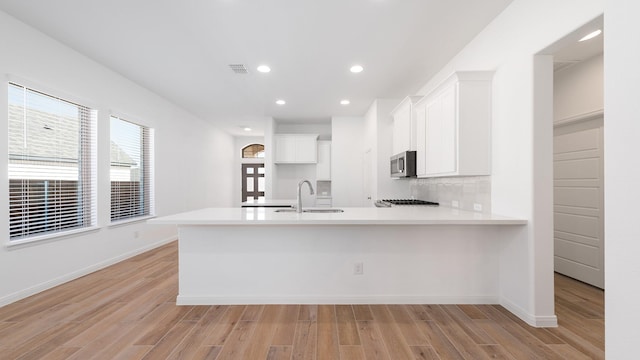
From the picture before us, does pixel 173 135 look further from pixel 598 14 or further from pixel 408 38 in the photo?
pixel 598 14

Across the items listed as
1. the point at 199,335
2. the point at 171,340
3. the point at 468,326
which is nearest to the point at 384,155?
the point at 468,326

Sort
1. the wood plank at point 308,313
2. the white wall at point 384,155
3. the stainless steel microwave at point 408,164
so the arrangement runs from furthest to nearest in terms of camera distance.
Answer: the white wall at point 384,155 → the stainless steel microwave at point 408,164 → the wood plank at point 308,313

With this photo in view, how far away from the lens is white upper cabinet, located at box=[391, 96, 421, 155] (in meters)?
3.85

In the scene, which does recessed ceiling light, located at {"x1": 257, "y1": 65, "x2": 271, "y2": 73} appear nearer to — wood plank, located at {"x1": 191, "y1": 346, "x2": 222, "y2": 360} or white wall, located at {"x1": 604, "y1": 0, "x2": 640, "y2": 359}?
wood plank, located at {"x1": 191, "y1": 346, "x2": 222, "y2": 360}

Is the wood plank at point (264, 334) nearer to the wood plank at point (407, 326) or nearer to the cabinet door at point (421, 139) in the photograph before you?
the wood plank at point (407, 326)

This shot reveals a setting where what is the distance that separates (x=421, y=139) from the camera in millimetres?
3594

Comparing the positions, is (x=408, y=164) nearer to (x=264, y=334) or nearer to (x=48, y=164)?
(x=264, y=334)

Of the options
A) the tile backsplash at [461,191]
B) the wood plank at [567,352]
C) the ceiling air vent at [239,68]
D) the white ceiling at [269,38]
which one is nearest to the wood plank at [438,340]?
the wood plank at [567,352]

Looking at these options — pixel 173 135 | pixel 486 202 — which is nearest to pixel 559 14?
pixel 486 202

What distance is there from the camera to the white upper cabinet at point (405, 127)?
3852 millimetres

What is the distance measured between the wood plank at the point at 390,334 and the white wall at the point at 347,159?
3.89 m

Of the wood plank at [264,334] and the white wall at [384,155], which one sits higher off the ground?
the white wall at [384,155]

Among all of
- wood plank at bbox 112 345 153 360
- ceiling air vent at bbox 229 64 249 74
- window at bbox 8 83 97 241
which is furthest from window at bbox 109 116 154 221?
wood plank at bbox 112 345 153 360

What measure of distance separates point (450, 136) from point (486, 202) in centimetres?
74
